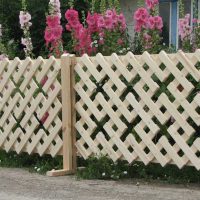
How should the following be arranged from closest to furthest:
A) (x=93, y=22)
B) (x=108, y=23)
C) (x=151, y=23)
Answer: (x=151, y=23) → (x=108, y=23) → (x=93, y=22)

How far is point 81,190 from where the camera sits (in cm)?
631

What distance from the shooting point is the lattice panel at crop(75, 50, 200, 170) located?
632cm

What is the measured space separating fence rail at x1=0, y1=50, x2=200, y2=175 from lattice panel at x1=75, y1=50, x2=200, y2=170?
0.01 metres

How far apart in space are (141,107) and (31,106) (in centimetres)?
171

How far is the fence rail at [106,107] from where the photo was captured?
251 inches

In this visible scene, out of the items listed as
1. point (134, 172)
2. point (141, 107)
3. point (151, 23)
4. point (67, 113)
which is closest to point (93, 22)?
point (151, 23)

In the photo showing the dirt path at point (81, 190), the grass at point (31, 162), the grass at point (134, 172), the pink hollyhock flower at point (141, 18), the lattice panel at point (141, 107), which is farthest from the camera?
the pink hollyhock flower at point (141, 18)

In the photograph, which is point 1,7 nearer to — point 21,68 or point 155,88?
point 21,68

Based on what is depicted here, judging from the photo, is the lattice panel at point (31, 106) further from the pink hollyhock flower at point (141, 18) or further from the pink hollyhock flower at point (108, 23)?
the pink hollyhock flower at point (141, 18)

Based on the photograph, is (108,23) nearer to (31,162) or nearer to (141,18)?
(141,18)

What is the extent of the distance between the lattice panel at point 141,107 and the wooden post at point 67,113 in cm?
9

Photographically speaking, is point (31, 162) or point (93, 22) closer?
point (31, 162)

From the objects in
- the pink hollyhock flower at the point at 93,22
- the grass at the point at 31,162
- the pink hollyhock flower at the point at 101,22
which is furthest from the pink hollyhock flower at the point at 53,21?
the grass at the point at 31,162

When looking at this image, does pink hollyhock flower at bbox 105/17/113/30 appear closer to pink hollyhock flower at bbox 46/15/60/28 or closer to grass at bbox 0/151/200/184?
pink hollyhock flower at bbox 46/15/60/28
